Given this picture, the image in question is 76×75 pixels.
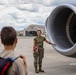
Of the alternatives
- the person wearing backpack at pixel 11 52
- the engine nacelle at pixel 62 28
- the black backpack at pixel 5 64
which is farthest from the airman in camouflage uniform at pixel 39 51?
the black backpack at pixel 5 64

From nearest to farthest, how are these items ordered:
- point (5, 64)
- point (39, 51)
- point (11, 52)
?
point (5, 64)
point (11, 52)
point (39, 51)

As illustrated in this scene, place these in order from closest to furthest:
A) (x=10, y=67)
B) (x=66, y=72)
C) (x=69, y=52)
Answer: (x=10, y=67) → (x=69, y=52) → (x=66, y=72)

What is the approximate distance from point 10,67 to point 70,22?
6.35m

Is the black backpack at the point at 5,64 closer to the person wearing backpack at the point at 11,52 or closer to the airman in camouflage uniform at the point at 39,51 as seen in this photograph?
the person wearing backpack at the point at 11,52

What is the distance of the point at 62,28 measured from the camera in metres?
8.68

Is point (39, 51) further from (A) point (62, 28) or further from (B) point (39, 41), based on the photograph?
(A) point (62, 28)

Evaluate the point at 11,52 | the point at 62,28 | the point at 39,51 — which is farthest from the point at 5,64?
the point at 62,28

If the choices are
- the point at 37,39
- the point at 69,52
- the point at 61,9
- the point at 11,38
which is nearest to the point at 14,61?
the point at 11,38

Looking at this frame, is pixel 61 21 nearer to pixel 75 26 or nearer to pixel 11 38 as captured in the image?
pixel 75 26

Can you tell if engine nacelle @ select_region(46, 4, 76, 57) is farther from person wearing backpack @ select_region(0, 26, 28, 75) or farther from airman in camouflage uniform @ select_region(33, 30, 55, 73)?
person wearing backpack @ select_region(0, 26, 28, 75)

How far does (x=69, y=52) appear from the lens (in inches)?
297

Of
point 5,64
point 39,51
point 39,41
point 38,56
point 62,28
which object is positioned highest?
point 5,64

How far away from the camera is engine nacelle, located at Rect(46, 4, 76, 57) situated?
8.30m

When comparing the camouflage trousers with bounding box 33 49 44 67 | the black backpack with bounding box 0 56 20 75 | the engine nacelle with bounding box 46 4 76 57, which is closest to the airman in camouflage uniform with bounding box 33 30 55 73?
the camouflage trousers with bounding box 33 49 44 67
